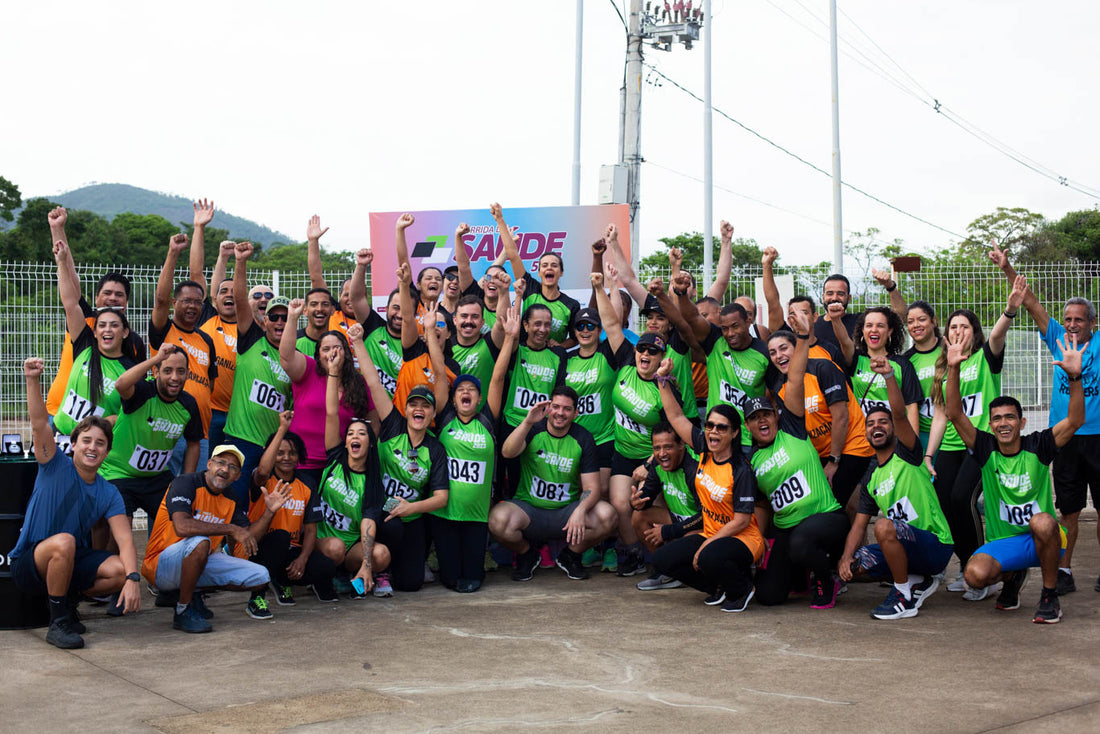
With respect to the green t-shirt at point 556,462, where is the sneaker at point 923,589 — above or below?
below

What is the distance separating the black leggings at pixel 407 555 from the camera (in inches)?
324

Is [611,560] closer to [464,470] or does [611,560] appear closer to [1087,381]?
[464,470]

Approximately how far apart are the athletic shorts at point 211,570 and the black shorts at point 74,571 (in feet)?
1.21

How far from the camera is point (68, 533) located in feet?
21.9

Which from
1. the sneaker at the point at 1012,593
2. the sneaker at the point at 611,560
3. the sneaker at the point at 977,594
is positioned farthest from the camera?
the sneaker at the point at 611,560

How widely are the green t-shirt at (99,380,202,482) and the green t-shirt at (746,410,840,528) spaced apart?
4.09 metres

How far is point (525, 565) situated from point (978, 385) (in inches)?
146

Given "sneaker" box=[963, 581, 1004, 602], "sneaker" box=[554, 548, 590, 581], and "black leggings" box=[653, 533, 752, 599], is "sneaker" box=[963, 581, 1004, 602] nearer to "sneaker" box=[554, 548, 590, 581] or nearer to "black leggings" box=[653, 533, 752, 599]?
"black leggings" box=[653, 533, 752, 599]

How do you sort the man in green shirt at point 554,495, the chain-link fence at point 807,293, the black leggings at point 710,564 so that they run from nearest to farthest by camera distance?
the black leggings at point 710,564
the man in green shirt at point 554,495
the chain-link fence at point 807,293

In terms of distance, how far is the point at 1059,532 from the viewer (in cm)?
696

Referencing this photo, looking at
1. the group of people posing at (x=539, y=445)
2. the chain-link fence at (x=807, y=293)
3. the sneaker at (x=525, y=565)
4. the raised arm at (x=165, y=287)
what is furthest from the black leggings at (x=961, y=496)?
the raised arm at (x=165, y=287)

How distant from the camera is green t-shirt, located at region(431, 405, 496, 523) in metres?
8.34

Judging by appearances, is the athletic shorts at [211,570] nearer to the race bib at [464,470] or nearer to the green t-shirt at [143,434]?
the green t-shirt at [143,434]

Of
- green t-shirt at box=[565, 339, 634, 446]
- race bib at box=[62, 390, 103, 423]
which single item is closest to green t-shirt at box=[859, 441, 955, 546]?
green t-shirt at box=[565, 339, 634, 446]
